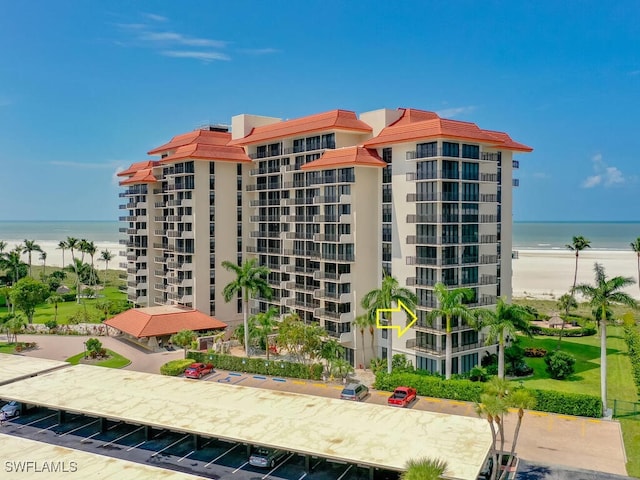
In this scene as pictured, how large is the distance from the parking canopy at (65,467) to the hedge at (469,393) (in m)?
25.2

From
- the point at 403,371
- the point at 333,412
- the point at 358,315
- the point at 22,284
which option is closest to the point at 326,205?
the point at 358,315

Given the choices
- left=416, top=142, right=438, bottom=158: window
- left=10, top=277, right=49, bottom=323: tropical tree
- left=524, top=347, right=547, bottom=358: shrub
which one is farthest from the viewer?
left=10, top=277, right=49, bottom=323: tropical tree

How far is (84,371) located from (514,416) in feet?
123

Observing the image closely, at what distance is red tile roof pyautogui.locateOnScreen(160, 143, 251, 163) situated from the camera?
235 ft

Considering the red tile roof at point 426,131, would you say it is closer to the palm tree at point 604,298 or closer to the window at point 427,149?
the window at point 427,149

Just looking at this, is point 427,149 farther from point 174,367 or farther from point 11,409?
point 11,409

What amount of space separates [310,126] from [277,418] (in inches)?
1510

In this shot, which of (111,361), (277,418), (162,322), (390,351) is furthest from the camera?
(162,322)

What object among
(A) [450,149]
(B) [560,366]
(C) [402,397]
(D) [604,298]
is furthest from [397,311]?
(D) [604,298]

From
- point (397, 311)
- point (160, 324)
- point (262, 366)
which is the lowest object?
point (262, 366)

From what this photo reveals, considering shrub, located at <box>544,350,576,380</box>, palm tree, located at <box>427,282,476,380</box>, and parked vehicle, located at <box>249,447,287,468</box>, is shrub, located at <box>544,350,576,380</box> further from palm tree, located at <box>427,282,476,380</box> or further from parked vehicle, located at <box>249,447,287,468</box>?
parked vehicle, located at <box>249,447,287,468</box>

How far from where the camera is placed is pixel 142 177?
83500mm

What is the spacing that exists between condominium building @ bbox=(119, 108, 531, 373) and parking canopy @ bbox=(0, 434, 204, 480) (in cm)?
3019

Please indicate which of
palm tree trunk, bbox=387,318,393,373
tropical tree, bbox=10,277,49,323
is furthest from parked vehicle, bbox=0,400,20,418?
tropical tree, bbox=10,277,49,323
